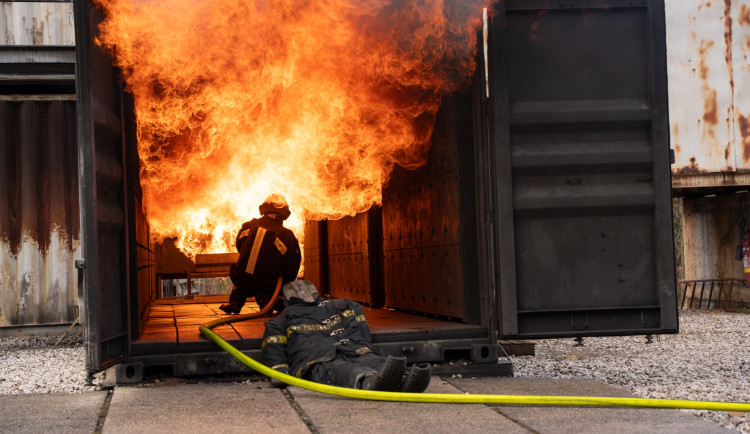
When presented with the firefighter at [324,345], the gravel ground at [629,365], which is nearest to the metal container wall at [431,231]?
the gravel ground at [629,365]

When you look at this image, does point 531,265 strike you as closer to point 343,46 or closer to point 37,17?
point 343,46

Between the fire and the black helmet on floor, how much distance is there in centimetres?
106

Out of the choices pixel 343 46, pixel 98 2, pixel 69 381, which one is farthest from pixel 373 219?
pixel 98 2

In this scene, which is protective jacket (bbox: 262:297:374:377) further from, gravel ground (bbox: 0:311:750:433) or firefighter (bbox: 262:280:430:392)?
gravel ground (bbox: 0:311:750:433)

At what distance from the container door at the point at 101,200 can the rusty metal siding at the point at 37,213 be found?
5.42 m

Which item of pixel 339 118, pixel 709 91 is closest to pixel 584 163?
pixel 339 118

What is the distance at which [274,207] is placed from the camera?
924cm

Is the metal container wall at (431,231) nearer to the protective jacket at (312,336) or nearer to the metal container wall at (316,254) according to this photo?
the protective jacket at (312,336)

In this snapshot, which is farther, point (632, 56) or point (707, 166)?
point (707, 166)

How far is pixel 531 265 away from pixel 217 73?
404 centimetres

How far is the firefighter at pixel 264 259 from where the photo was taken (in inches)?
351

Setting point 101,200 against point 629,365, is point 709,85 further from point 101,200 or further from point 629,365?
point 101,200

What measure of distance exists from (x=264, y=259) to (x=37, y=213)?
4.12 m

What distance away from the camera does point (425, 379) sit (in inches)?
188
